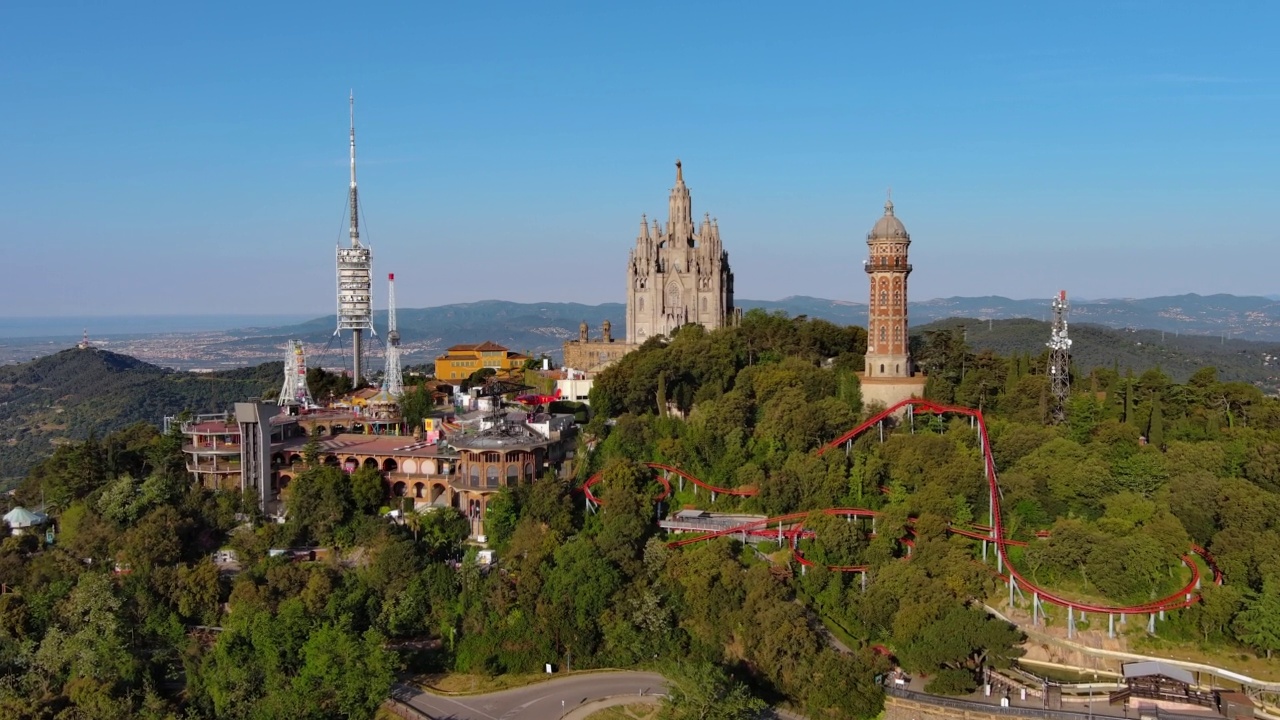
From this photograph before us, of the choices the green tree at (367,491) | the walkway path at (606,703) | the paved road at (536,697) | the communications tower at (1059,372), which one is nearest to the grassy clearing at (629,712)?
the walkway path at (606,703)

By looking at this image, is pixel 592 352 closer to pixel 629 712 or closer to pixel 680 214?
pixel 680 214

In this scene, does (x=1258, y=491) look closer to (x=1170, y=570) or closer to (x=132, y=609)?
(x=1170, y=570)

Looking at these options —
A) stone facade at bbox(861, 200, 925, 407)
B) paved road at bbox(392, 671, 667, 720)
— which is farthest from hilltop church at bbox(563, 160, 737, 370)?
paved road at bbox(392, 671, 667, 720)

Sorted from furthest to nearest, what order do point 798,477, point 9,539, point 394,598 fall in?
point 9,539, point 798,477, point 394,598

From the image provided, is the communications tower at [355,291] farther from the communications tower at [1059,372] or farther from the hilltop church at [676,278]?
the communications tower at [1059,372]

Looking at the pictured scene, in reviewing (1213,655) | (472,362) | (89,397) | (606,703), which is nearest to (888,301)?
(1213,655)

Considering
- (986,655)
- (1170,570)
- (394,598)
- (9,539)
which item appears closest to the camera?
(986,655)

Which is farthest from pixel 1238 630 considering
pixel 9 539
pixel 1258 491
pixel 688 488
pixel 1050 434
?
pixel 9 539
